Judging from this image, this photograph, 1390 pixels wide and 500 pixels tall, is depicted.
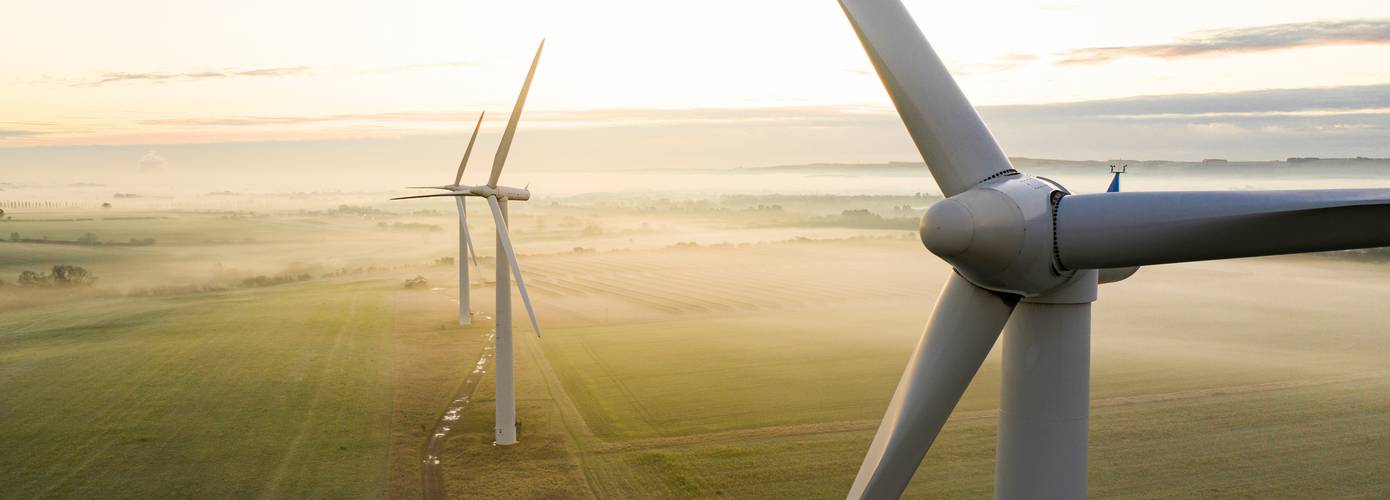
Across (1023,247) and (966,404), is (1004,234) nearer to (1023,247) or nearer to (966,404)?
(1023,247)

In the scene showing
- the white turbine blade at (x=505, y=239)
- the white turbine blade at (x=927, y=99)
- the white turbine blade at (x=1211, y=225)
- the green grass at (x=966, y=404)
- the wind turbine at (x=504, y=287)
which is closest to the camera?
the white turbine blade at (x=1211, y=225)

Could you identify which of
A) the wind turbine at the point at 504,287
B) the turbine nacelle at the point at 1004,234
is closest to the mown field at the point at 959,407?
the wind turbine at the point at 504,287

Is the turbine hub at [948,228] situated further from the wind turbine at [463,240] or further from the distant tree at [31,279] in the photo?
the distant tree at [31,279]

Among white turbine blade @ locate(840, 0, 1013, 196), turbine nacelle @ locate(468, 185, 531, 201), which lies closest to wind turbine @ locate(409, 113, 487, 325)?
turbine nacelle @ locate(468, 185, 531, 201)

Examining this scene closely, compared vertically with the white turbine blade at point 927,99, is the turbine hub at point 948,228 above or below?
below

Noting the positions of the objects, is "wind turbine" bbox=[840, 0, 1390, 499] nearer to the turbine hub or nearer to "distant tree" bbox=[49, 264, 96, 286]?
the turbine hub

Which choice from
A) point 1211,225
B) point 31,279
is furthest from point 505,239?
point 31,279
